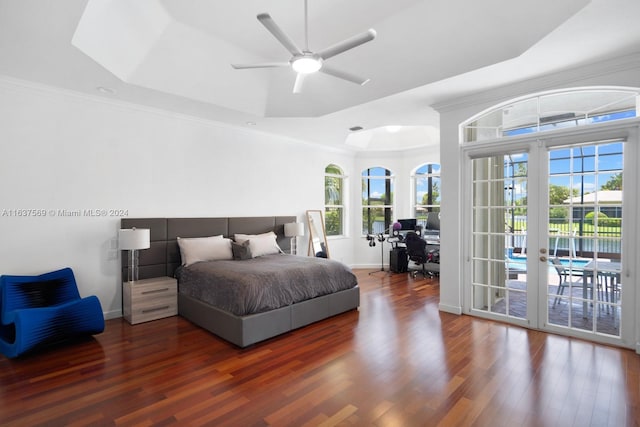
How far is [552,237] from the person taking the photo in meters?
3.75

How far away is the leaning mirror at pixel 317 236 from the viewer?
675cm

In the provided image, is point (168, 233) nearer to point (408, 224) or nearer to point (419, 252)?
point (419, 252)

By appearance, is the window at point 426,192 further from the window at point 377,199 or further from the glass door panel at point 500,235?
the glass door panel at point 500,235

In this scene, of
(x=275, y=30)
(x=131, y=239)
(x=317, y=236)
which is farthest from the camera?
(x=317, y=236)

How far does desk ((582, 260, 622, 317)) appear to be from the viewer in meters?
3.39

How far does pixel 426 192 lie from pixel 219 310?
18.9 ft

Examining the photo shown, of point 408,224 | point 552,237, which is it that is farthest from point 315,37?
point 408,224

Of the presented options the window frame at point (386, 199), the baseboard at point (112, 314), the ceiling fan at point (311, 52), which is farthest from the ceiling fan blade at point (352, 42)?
the window frame at point (386, 199)

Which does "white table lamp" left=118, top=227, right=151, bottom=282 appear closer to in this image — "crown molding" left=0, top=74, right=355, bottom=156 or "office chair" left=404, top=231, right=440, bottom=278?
"crown molding" left=0, top=74, right=355, bottom=156

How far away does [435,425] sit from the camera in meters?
2.13

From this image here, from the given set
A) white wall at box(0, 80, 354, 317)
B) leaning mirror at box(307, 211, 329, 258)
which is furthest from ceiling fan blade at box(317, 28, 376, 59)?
leaning mirror at box(307, 211, 329, 258)

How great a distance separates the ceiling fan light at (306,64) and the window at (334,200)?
4.77 m

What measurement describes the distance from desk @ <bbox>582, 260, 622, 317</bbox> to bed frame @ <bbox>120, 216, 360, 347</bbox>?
2664 millimetres

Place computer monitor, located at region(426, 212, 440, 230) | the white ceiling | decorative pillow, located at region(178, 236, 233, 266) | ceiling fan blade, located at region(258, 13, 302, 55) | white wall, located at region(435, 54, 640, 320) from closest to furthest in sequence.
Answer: ceiling fan blade, located at region(258, 13, 302, 55) < the white ceiling < white wall, located at region(435, 54, 640, 320) < decorative pillow, located at region(178, 236, 233, 266) < computer monitor, located at region(426, 212, 440, 230)
